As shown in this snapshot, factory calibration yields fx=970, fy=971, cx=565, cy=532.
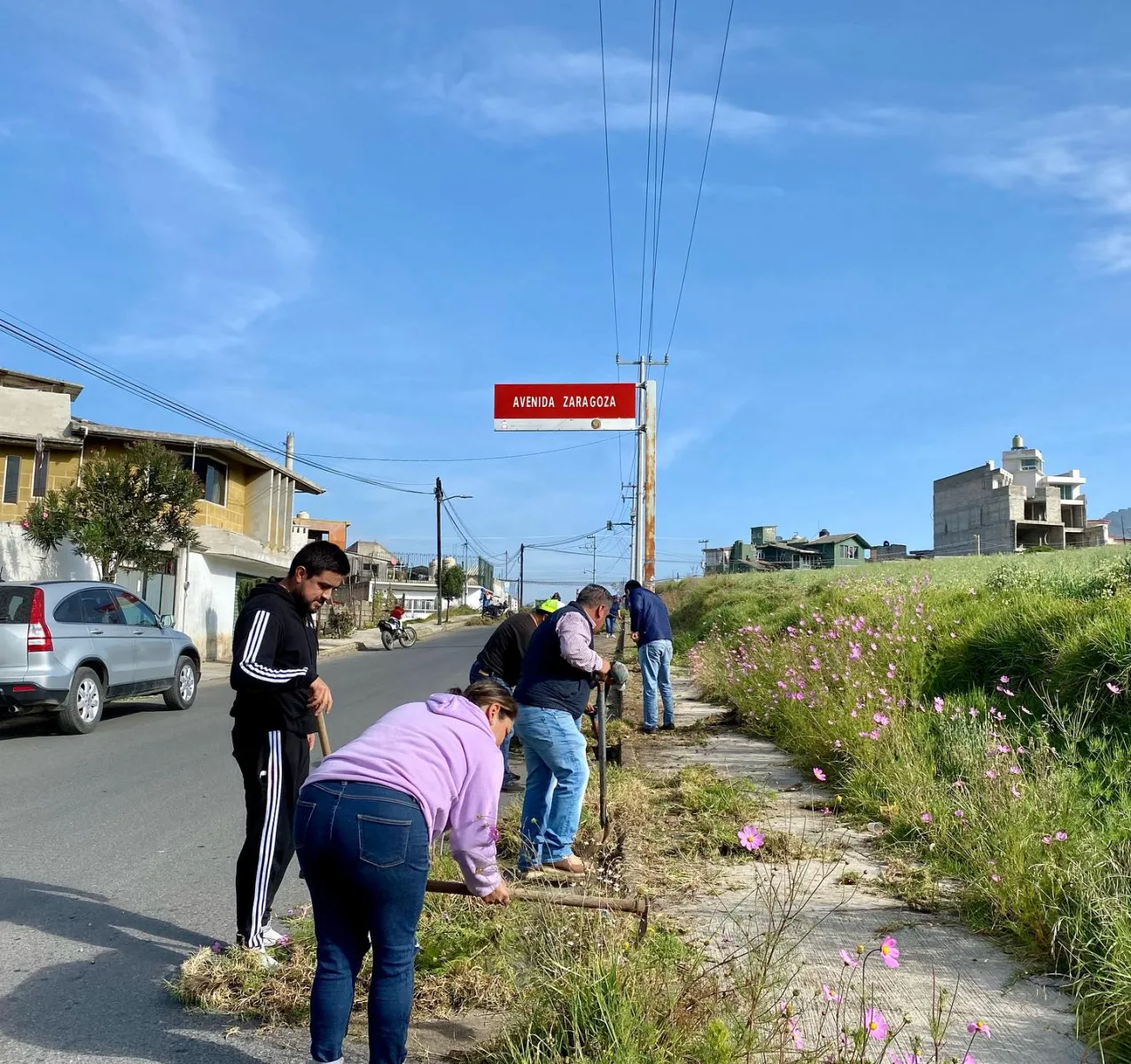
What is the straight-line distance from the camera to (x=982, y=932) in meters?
4.45

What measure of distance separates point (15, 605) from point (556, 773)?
8.02 m

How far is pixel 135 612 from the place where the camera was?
1265 cm

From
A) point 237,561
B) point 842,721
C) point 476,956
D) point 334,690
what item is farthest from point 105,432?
point 476,956

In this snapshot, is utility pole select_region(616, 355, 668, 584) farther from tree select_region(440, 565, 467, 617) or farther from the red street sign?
tree select_region(440, 565, 467, 617)

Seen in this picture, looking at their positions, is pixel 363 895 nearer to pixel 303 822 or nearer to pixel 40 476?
pixel 303 822

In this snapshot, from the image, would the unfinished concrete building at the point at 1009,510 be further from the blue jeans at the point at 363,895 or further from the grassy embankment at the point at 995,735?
the blue jeans at the point at 363,895

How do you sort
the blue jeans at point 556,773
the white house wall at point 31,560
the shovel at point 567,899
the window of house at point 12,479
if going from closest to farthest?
the shovel at point 567,899, the blue jeans at point 556,773, the white house wall at point 31,560, the window of house at point 12,479

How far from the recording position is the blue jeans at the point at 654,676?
36.7ft

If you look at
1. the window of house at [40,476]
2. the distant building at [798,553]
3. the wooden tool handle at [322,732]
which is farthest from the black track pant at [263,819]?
the distant building at [798,553]

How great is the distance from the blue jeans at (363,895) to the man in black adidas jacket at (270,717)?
51.1 inches

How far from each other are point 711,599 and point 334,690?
54.2 ft

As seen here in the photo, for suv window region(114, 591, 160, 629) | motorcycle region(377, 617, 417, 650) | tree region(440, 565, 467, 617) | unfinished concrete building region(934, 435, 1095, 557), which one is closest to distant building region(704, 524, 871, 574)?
unfinished concrete building region(934, 435, 1095, 557)

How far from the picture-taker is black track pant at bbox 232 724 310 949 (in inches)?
160

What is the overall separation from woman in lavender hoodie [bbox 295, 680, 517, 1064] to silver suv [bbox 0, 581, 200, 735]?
29.4 feet
